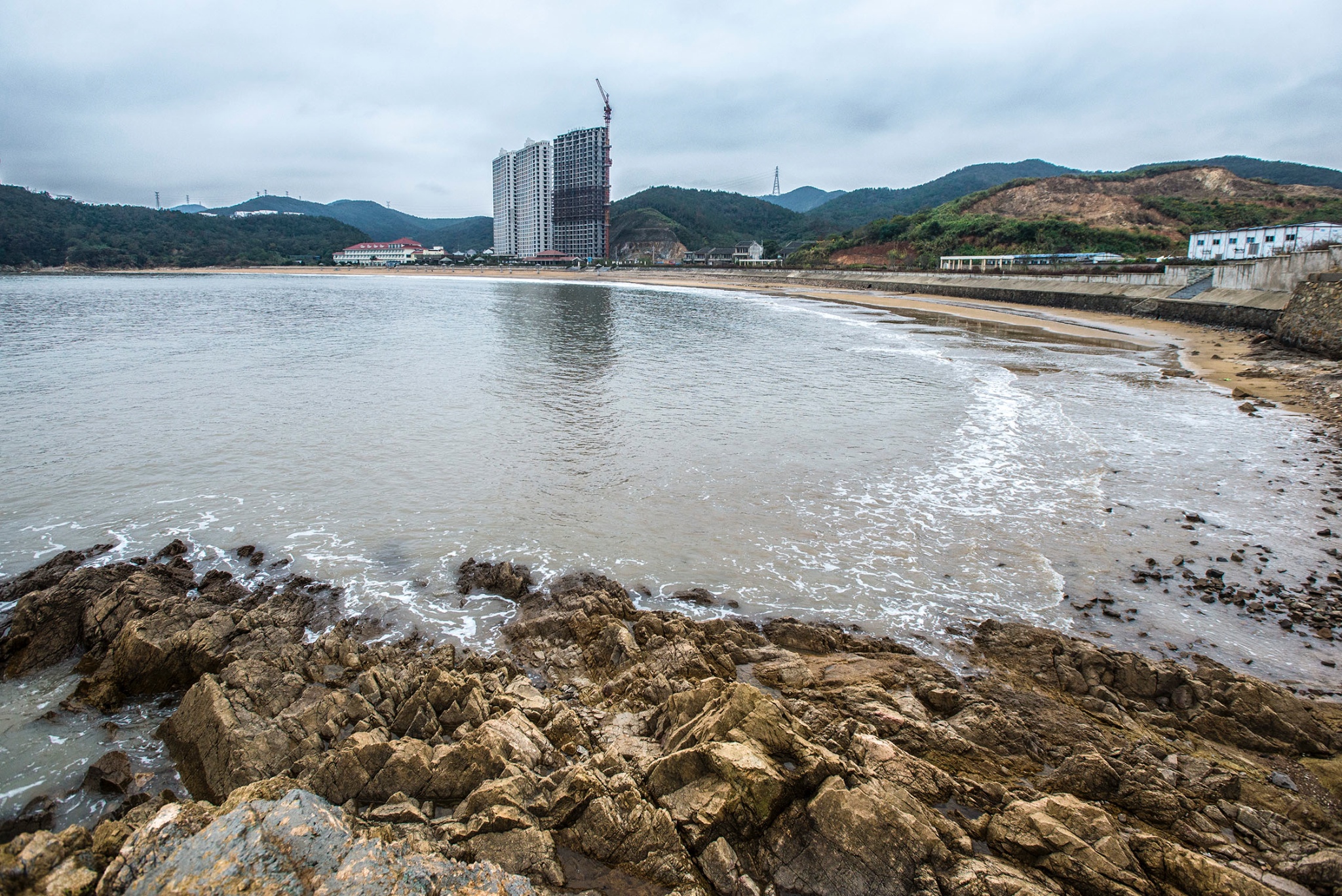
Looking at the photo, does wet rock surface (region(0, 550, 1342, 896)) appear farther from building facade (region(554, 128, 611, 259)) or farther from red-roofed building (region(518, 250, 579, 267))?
building facade (region(554, 128, 611, 259))

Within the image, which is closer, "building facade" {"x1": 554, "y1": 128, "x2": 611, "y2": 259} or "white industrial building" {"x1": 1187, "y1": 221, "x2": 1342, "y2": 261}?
"white industrial building" {"x1": 1187, "y1": 221, "x2": 1342, "y2": 261}

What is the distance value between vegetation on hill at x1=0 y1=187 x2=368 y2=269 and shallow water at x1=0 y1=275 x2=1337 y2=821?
5844 inches

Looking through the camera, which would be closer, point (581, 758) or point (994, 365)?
point (581, 758)

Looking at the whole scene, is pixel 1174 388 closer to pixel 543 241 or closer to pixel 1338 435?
pixel 1338 435

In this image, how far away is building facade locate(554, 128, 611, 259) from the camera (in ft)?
534

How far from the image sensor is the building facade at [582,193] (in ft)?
534

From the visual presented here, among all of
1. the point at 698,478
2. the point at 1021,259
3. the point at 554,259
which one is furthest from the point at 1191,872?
the point at 554,259

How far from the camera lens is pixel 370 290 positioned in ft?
271

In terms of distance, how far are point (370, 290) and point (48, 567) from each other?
82357mm

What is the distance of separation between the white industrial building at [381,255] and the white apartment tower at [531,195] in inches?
1000

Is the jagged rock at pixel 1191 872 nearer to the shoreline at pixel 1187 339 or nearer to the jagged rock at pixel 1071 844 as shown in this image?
the jagged rock at pixel 1071 844

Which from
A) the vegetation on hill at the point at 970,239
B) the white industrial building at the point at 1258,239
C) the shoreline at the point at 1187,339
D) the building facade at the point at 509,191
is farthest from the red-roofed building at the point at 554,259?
the white industrial building at the point at 1258,239

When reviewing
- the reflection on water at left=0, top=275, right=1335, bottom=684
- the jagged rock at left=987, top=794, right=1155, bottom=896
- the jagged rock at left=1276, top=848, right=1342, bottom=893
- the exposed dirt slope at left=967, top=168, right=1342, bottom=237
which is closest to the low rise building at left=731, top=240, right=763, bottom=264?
the exposed dirt slope at left=967, top=168, right=1342, bottom=237

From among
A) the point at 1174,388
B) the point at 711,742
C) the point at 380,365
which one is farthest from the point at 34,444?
the point at 1174,388
